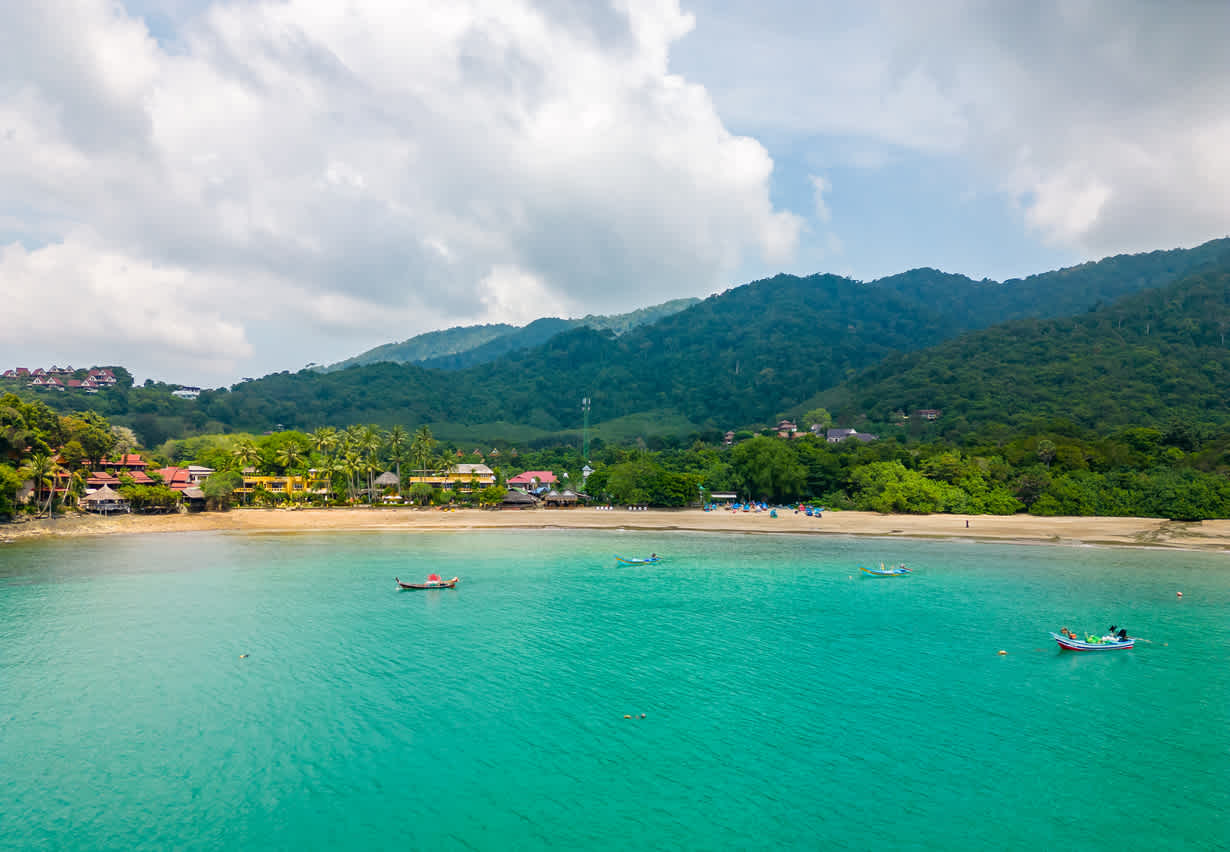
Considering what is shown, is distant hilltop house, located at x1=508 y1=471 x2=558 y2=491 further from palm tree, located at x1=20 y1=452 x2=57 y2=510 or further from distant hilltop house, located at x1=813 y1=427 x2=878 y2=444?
palm tree, located at x1=20 y1=452 x2=57 y2=510

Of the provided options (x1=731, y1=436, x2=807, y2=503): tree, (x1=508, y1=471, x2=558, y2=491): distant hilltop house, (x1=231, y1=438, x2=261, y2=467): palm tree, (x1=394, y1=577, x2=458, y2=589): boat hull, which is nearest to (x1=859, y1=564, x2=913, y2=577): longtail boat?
(x1=394, y1=577, x2=458, y2=589): boat hull

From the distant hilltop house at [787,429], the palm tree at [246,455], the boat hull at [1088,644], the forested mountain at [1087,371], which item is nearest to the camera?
the boat hull at [1088,644]

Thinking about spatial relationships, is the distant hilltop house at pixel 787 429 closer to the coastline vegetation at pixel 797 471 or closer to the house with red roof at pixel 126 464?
the coastline vegetation at pixel 797 471

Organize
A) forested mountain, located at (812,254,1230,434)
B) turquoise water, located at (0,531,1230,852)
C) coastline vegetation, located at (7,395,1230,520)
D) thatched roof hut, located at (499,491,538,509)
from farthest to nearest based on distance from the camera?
forested mountain, located at (812,254,1230,434) → thatched roof hut, located at (499,491,538,509) → coastline vegetation, located at (7,395,1230,520) → turquoise water, located at (0,531,1230,852)

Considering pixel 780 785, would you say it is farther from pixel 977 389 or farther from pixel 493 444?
pixel 493 444

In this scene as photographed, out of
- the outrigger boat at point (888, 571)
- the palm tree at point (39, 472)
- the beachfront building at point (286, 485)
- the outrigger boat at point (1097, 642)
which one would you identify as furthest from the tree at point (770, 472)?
the palm tree at point (39, 472)

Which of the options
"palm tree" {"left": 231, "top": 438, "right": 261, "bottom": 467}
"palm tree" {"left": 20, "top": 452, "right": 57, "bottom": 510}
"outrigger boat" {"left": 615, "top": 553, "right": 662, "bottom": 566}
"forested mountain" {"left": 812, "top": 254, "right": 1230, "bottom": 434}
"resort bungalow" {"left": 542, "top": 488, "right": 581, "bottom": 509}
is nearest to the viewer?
"outrigger boat" {"left": 615, "top": 553, "right": 662, "bottom": 566}
